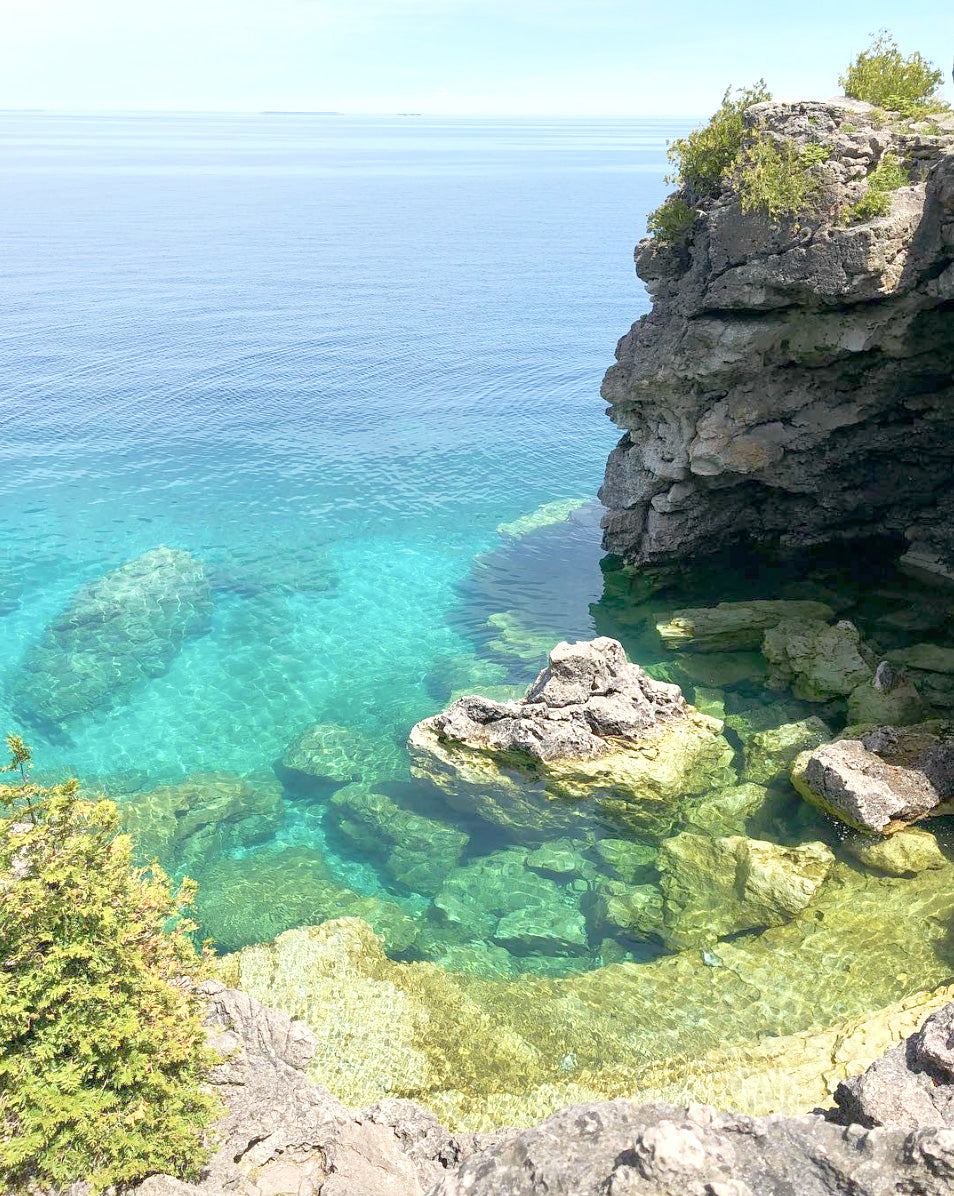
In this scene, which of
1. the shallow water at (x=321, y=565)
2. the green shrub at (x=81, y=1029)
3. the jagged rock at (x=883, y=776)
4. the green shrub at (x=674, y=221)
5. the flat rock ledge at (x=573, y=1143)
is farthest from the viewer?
the green shrub at (x=674, y=221)

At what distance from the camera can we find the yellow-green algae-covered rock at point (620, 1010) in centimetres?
1681

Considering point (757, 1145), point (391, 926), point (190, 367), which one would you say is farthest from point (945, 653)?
Result: point (190, 367)

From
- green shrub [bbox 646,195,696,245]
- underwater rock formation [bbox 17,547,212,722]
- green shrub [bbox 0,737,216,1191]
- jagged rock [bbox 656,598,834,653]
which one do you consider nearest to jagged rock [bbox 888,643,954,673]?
jagged rock [bbox 656,598,834,653]

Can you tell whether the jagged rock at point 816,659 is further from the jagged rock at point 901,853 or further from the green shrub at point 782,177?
the green shrub at point 782,177

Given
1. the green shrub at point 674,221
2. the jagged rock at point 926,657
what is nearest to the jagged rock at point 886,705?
the jagged rock at point 926,657

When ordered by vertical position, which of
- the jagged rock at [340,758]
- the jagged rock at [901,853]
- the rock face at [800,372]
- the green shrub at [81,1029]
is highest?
the rock face at [800,372]

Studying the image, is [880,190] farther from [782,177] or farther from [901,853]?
[901,853]

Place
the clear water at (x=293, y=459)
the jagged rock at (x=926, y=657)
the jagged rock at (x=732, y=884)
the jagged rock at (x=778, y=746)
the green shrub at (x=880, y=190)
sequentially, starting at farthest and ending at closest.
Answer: the clear water at (x=293, y=459), the jagged rock at (x=926, y=657), the jagged rock at (x=778, y=746), the green shrub at (x=880, y=190), the jagged rock at (x=732, y=884)

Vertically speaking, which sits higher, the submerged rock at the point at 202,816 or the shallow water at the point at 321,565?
the shallow water at the point at 321,565

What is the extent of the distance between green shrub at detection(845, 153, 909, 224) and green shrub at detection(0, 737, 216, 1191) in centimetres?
2552

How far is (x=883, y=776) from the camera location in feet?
76.4

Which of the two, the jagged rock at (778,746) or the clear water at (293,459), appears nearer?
the jagged rock at (778,746)

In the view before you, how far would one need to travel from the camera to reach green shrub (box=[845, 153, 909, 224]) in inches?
1001

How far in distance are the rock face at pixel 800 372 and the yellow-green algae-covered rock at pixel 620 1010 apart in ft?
54.4
